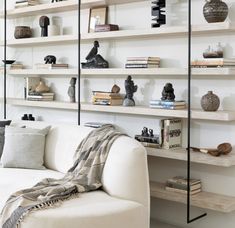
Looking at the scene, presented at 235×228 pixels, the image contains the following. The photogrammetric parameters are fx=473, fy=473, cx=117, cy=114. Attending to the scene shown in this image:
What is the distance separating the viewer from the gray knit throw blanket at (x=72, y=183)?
2.95 meters

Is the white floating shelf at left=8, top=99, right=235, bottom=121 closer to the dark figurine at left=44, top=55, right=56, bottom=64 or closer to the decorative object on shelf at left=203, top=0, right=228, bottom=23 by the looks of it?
the dark figurine at left=44, top=55, right=56, bottom=64

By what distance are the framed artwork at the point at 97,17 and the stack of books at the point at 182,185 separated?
5.35ft

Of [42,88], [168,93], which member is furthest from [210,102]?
[42,88]

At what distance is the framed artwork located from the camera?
447 centimetres

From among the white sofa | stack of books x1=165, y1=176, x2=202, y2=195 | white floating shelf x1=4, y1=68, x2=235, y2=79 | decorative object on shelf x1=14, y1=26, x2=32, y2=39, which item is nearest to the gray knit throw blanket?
the white sofa

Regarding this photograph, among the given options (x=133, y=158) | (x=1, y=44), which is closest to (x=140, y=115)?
(x=133, y=158)

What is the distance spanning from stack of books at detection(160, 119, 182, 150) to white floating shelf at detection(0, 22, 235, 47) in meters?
0.73

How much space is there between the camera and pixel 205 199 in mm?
3648

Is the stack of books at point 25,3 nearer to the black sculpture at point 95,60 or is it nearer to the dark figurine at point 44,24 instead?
the dark figurine at point 44,24

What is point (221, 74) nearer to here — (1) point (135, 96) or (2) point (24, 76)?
(1) point (135, 96)

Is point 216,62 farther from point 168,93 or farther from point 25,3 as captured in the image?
point 25,3

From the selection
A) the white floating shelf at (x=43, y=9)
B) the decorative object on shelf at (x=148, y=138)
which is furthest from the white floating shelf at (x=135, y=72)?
the white floating shelf at (x=43, y=9)

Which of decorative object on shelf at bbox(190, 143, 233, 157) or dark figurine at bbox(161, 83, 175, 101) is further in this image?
dark figurine at bbox(161, 83, 175, 101)

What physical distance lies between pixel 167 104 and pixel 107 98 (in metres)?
0.66
